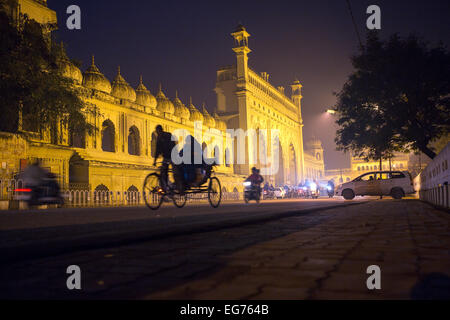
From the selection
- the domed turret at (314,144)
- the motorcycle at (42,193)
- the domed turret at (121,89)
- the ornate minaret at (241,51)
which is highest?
the ornate minaret at (241,51)

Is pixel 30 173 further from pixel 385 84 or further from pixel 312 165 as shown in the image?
pixel 312 165

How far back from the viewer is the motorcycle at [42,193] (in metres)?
13.3

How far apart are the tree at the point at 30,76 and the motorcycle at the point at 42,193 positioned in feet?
13.6

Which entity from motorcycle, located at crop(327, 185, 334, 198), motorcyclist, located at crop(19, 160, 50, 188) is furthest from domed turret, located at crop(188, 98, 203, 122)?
motorcyclist, located at crop(19, 160, 50, 188)

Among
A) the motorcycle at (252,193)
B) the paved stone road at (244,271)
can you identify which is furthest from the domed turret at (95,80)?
the paved stone road at (244,271)

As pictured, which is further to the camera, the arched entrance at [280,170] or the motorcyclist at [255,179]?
the arched entrance at [280,170]

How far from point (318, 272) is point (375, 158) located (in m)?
25.1

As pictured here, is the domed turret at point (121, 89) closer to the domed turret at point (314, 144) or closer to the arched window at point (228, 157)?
the arched window at point (228, 157)

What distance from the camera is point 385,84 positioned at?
21.7 meters

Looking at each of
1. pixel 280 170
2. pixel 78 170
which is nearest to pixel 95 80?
pixel 78 170

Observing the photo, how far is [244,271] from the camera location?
2.17 metres

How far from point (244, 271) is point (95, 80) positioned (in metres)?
29.3

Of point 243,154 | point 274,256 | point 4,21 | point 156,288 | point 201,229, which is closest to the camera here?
point 156,288
